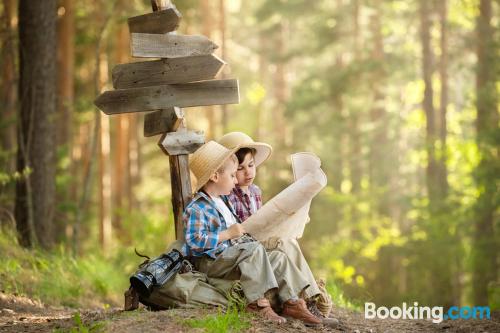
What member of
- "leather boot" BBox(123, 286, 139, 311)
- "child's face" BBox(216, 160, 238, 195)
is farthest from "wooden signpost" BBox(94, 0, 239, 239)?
"leather boot" BBox(123, 286, 139, 311)

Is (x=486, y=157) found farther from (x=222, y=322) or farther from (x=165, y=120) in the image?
(x=222, y=322)

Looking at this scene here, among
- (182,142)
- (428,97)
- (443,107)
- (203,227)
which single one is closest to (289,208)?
(203,227)

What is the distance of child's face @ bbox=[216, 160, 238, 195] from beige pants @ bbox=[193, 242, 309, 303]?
539 mm

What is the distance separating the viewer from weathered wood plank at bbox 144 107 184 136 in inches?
258

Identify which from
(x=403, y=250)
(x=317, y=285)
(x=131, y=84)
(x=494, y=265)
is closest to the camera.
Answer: (x=317, y=285)

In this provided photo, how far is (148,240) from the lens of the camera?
1548 centimetres

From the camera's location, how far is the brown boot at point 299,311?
5480 mm

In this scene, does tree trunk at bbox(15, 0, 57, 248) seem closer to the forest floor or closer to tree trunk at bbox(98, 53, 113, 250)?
the forest floor

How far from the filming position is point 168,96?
21.7ft

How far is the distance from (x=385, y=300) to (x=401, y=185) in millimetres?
9159

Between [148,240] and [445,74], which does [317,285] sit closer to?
[148,240]

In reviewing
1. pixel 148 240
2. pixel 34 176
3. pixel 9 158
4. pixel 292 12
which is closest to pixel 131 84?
pixel 34 176

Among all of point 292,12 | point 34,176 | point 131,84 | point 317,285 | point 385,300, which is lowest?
point 385,300

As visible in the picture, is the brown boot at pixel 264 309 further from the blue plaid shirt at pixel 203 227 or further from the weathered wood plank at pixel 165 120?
the weathered wood plank at pixel 165 120
